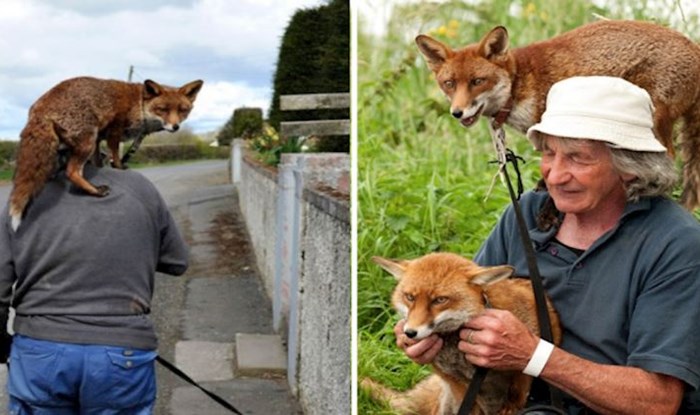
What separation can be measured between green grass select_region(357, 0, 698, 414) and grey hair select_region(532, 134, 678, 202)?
291mm

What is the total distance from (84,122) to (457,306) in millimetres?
1218

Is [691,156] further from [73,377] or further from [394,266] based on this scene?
[73,377]

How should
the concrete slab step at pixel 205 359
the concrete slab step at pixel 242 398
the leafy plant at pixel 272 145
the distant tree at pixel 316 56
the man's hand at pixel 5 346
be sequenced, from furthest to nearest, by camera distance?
the leafy plant at pixel 272 145, the concrete slab step at pixel 205 359, the concrete slab step at pixel 242 398, the distant tree at pixel 316 56, the man's hand at pixel 5 346

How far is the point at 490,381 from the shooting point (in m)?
2.06

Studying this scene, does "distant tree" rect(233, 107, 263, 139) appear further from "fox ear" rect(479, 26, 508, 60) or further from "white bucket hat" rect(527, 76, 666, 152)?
"white bucket hat" rect(527, 76, 666, 152)

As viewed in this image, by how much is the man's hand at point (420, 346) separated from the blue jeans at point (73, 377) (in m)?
0.92

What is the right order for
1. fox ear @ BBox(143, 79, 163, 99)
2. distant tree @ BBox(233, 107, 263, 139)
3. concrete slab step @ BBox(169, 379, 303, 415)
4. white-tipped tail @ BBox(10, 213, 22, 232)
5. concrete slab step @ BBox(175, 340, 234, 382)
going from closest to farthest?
white-tipped tail @ BBox(10, 213, 22, 232)
fox ear @ BBox(143, 79, 163, 99)
distant tree @ BBox(233, 107, 263, 139)
concrete slab step @ BBox(169, 379, 303, 415)
concrete slab step @ BBox(175, 340, 234, 382)

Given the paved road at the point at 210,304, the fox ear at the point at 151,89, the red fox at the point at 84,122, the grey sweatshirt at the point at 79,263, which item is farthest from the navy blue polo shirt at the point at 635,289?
the paved road at the point at 210,304

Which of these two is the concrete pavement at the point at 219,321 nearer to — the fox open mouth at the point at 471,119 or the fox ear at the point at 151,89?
the fox ear at the point at 151,89

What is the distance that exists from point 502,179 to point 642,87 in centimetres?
33

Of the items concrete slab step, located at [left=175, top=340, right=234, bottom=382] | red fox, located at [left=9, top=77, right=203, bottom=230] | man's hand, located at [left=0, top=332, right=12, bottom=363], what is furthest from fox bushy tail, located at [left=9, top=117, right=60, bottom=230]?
concrete slab step, located at [left=175, top=340, right=234, bottom=382]

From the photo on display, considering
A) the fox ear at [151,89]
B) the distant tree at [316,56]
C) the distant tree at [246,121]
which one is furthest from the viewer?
the distant tree at [246,121]

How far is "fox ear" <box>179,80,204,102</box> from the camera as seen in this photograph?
3.10m

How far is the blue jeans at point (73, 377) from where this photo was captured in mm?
2699
